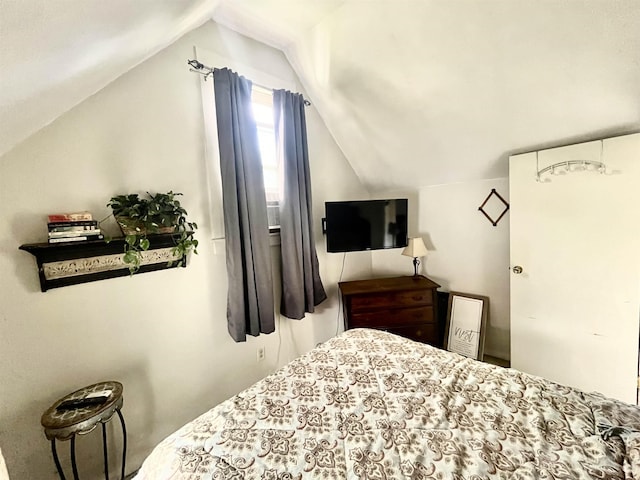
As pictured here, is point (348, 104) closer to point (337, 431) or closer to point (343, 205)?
point (343, 205)

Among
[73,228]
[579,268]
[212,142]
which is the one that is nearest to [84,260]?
[73,228]

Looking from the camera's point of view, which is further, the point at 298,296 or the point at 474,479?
the point at 298,296

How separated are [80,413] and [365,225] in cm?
227

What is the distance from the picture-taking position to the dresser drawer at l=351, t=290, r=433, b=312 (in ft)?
8.32

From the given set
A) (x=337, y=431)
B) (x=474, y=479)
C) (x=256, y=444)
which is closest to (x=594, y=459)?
(x=474, y=479)

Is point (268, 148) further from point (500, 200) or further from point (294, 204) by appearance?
point (500, 200)

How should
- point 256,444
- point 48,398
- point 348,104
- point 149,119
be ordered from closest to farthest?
point 256,444, point 48,398, point 149,119, point 348,104

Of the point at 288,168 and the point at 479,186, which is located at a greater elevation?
the point at 288,168

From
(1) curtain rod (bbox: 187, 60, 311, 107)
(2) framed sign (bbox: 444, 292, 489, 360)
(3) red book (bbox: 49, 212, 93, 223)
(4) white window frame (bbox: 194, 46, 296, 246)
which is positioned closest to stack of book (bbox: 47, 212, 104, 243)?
(3) red book (bbox: 49, 212, 93, 223)

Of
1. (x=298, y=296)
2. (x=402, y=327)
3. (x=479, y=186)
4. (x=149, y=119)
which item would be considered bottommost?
(x=402, y=327)

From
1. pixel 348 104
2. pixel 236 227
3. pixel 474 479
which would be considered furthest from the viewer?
pixel 348 104

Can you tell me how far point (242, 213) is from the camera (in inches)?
77.4

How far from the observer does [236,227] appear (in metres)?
1.94

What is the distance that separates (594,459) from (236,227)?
6.31ft
